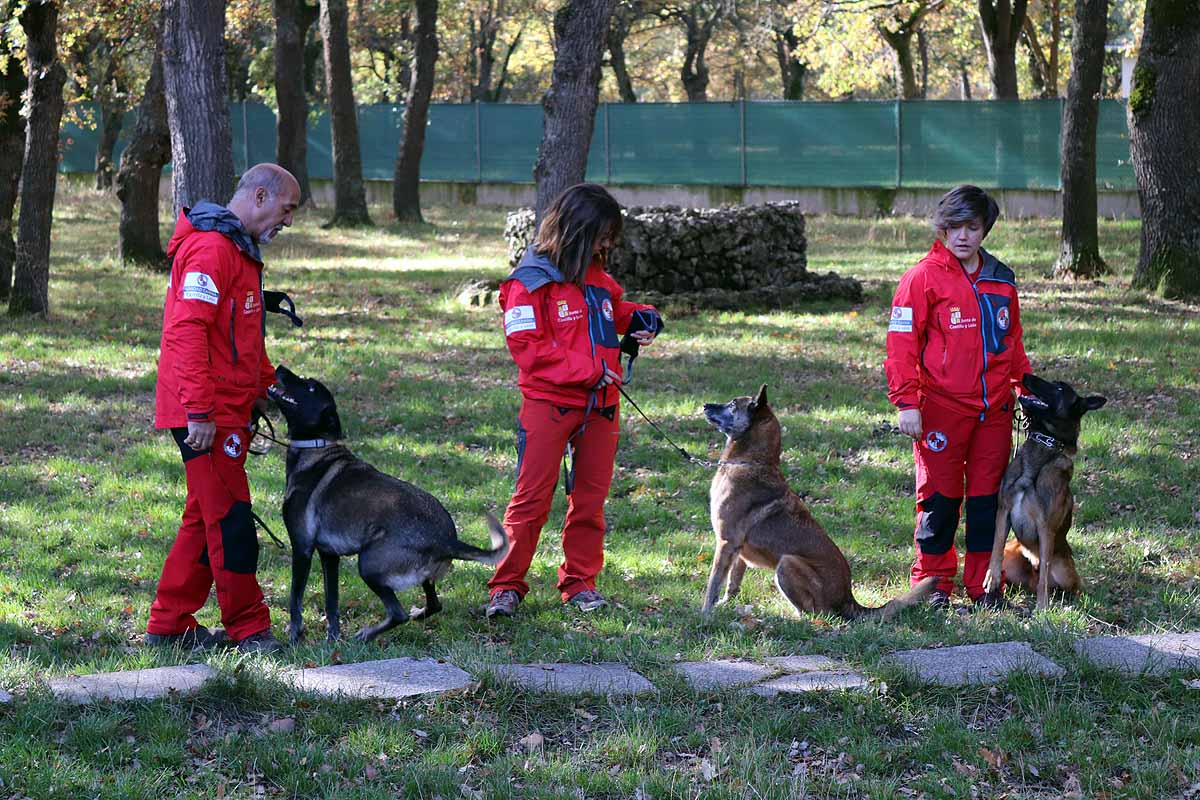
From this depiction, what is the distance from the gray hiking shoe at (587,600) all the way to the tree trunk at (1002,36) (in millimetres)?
22334

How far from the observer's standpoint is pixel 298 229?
87.7ft

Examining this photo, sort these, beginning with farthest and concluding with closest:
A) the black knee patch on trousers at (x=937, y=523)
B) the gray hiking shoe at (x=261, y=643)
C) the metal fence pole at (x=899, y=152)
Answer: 1. the metal fence pole at (x=899, y=152)
2. the black knee patch on trousers at (x=937, y=523)
3. the gray hiking shoe at (x=261, y=643)

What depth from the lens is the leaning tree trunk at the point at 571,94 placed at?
1417 centimetres

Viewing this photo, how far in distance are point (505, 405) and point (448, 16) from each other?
33.9 meters

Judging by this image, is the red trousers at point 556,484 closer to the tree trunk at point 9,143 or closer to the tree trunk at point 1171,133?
the tree trunk at point 1171,133

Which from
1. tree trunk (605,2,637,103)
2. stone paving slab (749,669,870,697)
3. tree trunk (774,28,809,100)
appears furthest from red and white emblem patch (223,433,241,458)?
tree trunk (605,2,637,103)

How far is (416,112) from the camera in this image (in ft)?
89.9

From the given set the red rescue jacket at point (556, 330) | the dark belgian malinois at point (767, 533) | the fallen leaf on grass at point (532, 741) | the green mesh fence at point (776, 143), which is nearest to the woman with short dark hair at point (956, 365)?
the dark belgian malinois at point (767, 533)

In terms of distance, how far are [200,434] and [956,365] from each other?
12.1 feet

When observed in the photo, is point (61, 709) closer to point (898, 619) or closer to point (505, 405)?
point (898, 619)

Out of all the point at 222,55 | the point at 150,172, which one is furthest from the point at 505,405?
the point at 150,172

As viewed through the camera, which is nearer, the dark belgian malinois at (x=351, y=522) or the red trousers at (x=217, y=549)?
the red trousers at (x=217, y=549)

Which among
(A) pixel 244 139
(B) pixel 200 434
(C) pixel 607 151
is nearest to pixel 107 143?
(A) pixel 244 139

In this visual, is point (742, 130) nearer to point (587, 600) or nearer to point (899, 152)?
point (899, 152)
